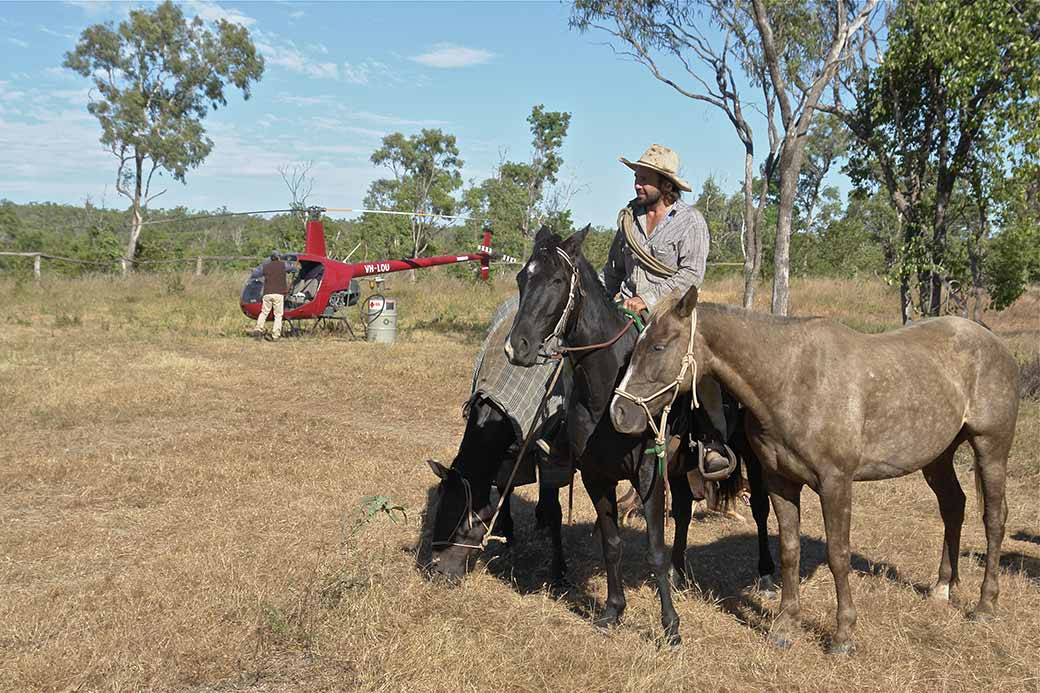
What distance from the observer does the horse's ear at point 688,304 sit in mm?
3891

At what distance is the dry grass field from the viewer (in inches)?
153

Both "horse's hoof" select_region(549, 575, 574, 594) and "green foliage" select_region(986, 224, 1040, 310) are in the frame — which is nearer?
"horse's hoof" select_region(549, 575, 574, 594)

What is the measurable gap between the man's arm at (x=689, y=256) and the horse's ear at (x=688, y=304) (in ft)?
2.88

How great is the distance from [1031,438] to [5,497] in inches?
434

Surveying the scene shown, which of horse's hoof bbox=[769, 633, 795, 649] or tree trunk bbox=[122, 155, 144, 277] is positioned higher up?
tree trunk bbox=[122, 155, 144, 277]

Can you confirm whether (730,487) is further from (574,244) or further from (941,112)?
(941,112)

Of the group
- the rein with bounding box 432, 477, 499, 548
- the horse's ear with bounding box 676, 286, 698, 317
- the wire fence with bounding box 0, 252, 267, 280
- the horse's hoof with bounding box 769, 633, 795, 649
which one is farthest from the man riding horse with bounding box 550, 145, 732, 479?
the wire fence with bounding box 0, 252, 267, 280

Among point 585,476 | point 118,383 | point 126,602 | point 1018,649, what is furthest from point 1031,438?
point 118,383

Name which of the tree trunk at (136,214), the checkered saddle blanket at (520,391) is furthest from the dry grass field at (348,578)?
the tree trunk at (136,214)

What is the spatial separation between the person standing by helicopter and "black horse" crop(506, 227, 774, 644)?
49.3ft

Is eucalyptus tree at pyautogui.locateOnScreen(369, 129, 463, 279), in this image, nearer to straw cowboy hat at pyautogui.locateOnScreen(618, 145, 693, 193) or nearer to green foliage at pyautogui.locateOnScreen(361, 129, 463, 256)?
green foliage at pyautogui.locateOnScreen(361, 129, 463, 256)

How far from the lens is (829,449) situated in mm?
4164

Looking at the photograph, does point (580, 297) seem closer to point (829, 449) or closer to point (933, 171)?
point (829, 449)

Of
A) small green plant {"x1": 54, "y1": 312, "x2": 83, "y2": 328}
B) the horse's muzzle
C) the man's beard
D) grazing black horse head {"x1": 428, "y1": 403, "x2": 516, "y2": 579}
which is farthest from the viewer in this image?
small green plant {"x1": 54, "y1": 312, "x2": 83, "y2": 328}
